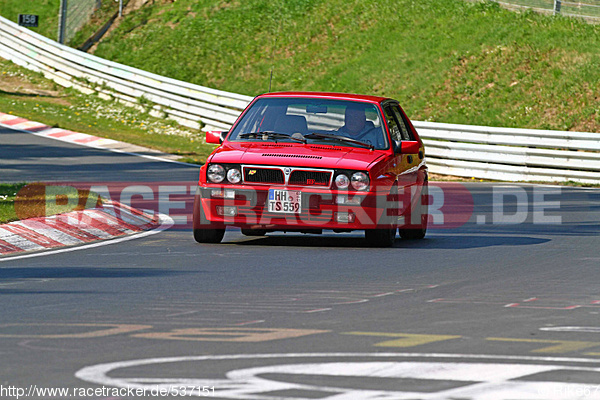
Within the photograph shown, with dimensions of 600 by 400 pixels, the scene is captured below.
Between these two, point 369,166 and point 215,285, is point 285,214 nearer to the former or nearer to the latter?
point 369,166

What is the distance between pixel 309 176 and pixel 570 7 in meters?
24.4

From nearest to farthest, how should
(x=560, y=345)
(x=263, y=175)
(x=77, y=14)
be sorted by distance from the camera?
(x=560, y=345) < (x=263, y=175) < (x=77, y=14)

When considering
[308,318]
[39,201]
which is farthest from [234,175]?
[308,318]

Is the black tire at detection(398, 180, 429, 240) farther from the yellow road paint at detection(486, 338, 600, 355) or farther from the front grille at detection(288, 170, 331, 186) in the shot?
the yellow road paint at detection(486, 338, 600, 355)

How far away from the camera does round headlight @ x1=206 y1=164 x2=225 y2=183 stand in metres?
10.6

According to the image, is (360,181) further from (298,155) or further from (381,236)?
(381,236)

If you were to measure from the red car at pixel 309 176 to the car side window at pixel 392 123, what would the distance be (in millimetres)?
34

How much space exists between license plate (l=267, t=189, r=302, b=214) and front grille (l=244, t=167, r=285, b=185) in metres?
0.12

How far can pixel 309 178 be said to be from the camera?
10.4 metres

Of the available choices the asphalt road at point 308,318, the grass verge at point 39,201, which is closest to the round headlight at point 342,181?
the asphalt road at point 308,318

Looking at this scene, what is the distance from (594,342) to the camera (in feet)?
19.8

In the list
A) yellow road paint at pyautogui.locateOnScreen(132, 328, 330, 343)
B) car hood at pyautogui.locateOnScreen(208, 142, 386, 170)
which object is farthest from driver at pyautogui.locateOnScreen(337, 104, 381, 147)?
yellow road paint at pyautogui.locateOnScreen(132, 328, 330, 343)

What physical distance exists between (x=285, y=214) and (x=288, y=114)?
1.57 metres

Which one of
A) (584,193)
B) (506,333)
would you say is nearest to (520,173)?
(584,193)
